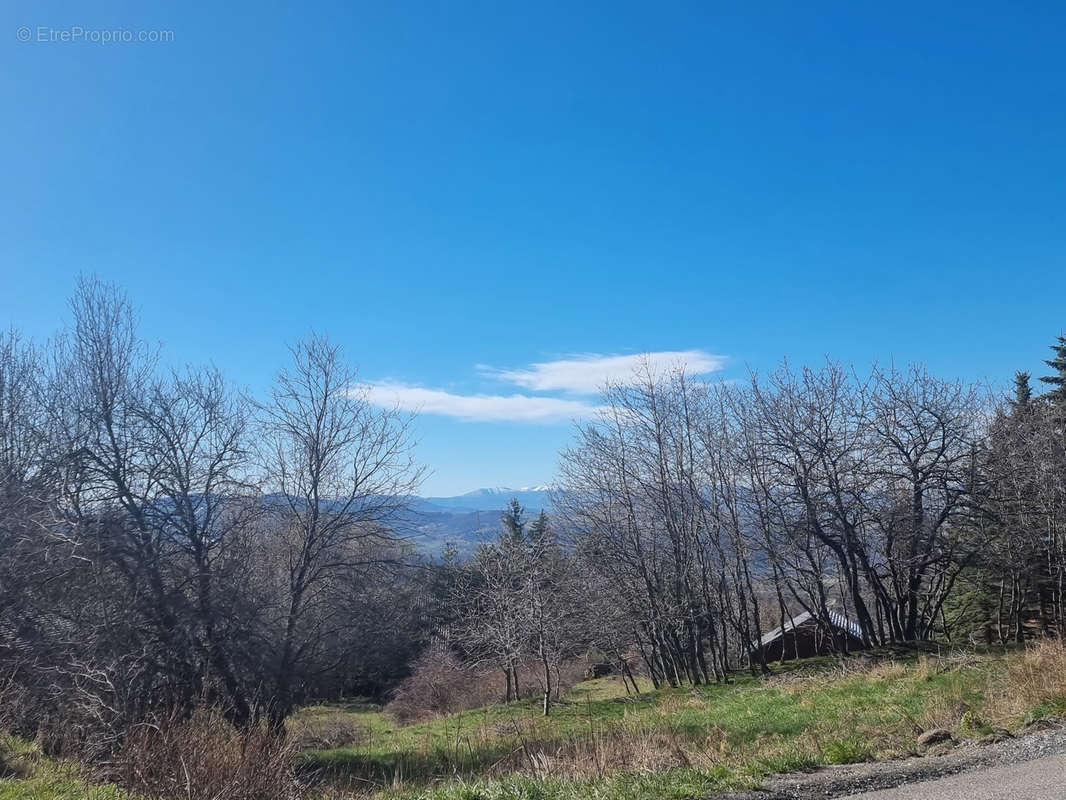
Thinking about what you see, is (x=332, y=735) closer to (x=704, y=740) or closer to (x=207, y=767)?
(x=704, y=740)

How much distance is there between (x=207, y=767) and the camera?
218 inches

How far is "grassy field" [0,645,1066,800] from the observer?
602 centimetres

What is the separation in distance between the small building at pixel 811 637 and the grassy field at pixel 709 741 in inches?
173

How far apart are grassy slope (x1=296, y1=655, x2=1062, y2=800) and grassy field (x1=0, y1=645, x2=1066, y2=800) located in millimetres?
28

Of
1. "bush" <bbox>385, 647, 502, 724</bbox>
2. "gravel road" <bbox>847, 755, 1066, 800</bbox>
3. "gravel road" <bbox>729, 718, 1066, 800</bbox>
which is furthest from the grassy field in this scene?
"bush" <bbox>385, 647, 502, 724</bbox>

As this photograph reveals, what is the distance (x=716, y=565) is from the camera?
21422 millimetres

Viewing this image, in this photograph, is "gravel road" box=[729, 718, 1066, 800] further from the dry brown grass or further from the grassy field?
the dry brown grass

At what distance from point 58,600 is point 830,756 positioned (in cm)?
1249

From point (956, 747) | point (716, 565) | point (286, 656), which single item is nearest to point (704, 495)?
point (716, 565)

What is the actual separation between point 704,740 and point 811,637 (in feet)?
79.0

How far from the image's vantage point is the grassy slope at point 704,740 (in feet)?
19.5

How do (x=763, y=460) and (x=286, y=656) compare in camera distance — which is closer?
(x=286, y=656)

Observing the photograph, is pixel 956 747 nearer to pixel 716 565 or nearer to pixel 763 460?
pixel 763 460

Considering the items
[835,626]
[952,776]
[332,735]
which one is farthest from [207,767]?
[835,626]
